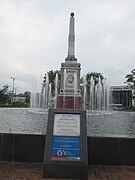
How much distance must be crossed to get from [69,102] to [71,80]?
8.60 ft

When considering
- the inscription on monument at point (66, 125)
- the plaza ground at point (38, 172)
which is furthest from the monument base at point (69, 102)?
the inscription on monument at point (66, 125)

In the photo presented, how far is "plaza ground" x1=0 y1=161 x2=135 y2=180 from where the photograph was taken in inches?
165

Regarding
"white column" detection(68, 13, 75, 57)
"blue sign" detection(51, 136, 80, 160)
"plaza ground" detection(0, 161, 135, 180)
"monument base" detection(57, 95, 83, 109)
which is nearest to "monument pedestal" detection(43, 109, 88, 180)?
"blue sign" detection(51, 136, 80, 160)

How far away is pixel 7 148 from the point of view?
529 centimetres

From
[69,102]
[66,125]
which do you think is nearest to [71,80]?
[69,102]

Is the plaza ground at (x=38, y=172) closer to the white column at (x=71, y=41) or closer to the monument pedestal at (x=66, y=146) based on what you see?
the monument pedestal at (x=66, y=146)

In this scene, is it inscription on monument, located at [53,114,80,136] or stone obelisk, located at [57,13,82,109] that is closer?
inscription on monument, located at [53,114,80,136]

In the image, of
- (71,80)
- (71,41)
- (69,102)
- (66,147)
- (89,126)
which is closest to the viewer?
(66,147)

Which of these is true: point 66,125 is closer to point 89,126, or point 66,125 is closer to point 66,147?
point 66,147

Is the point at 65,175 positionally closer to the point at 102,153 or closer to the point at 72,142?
the point at 72,142

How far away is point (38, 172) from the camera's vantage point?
448cm

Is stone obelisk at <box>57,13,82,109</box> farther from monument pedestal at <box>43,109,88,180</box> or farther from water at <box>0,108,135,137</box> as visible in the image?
monument pedestal at <box>43,109,88,180</box>

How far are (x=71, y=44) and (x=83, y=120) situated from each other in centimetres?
1812

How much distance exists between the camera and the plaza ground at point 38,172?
13.8 ft
